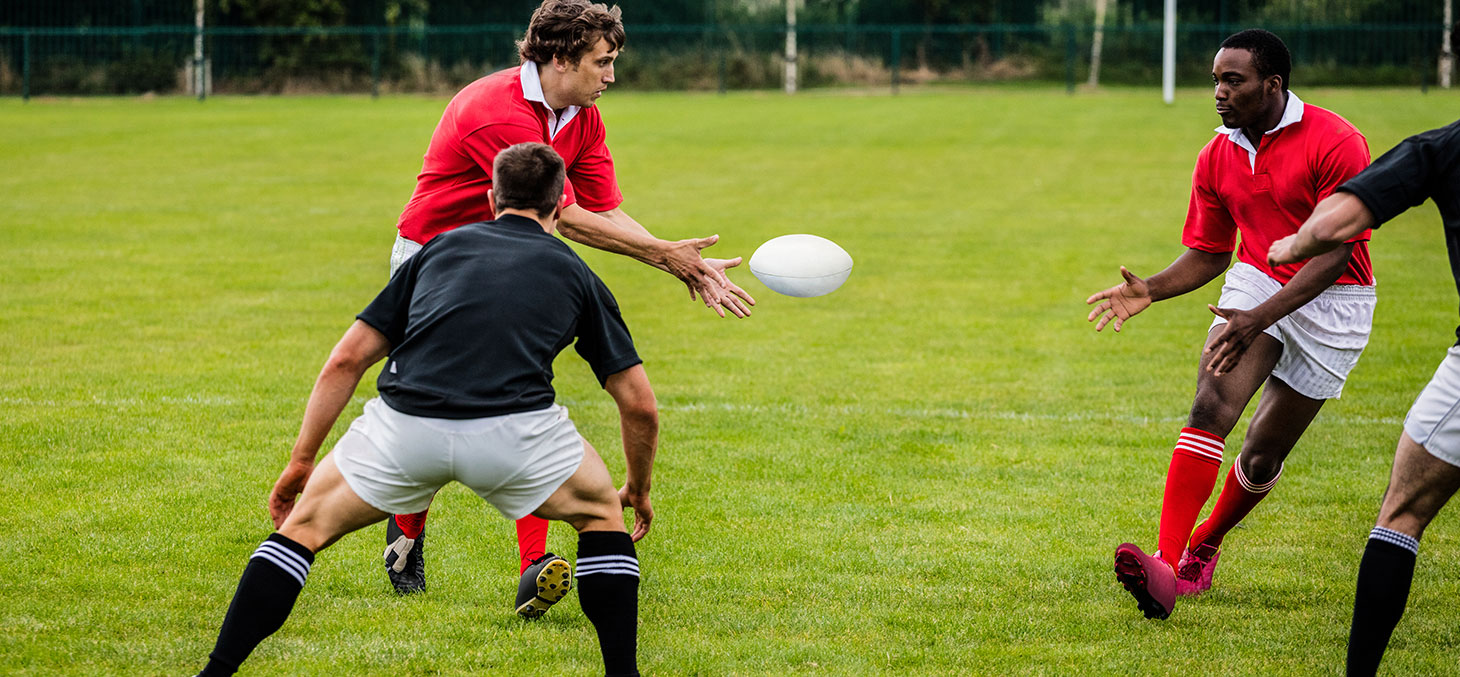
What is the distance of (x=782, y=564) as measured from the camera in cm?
591

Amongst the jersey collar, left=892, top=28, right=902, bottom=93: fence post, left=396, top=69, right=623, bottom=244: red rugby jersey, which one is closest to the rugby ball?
left=396, top=69, right=623, bottom=244: red rugby jersey

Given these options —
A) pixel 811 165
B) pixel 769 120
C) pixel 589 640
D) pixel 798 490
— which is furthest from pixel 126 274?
pixel 769 120

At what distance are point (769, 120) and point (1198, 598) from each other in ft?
97.0

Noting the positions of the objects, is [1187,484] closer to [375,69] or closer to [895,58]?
[895,58]

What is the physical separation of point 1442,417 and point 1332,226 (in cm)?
65

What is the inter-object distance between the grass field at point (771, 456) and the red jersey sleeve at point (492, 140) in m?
1.78

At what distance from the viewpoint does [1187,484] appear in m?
5.44

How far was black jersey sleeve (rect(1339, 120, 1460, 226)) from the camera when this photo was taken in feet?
12.9

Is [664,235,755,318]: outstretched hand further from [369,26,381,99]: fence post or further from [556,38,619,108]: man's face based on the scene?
[369,26,381,99]: fence post

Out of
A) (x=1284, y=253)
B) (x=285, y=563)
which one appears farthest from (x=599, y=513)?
(x=1284, y=253)

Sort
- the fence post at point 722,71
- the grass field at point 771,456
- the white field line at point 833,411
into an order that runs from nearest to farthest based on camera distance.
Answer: the grass field at point 771,456 → the white field line at point 833,411 → the fence post at point 722,71

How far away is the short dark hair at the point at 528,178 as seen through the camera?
416 centimetres

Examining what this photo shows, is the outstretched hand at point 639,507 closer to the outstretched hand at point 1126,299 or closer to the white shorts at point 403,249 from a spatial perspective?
the white shorts at point 403,249

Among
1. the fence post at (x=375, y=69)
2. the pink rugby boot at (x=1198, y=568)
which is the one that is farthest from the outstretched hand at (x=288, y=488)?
the fence post at (x=375, y=69)
